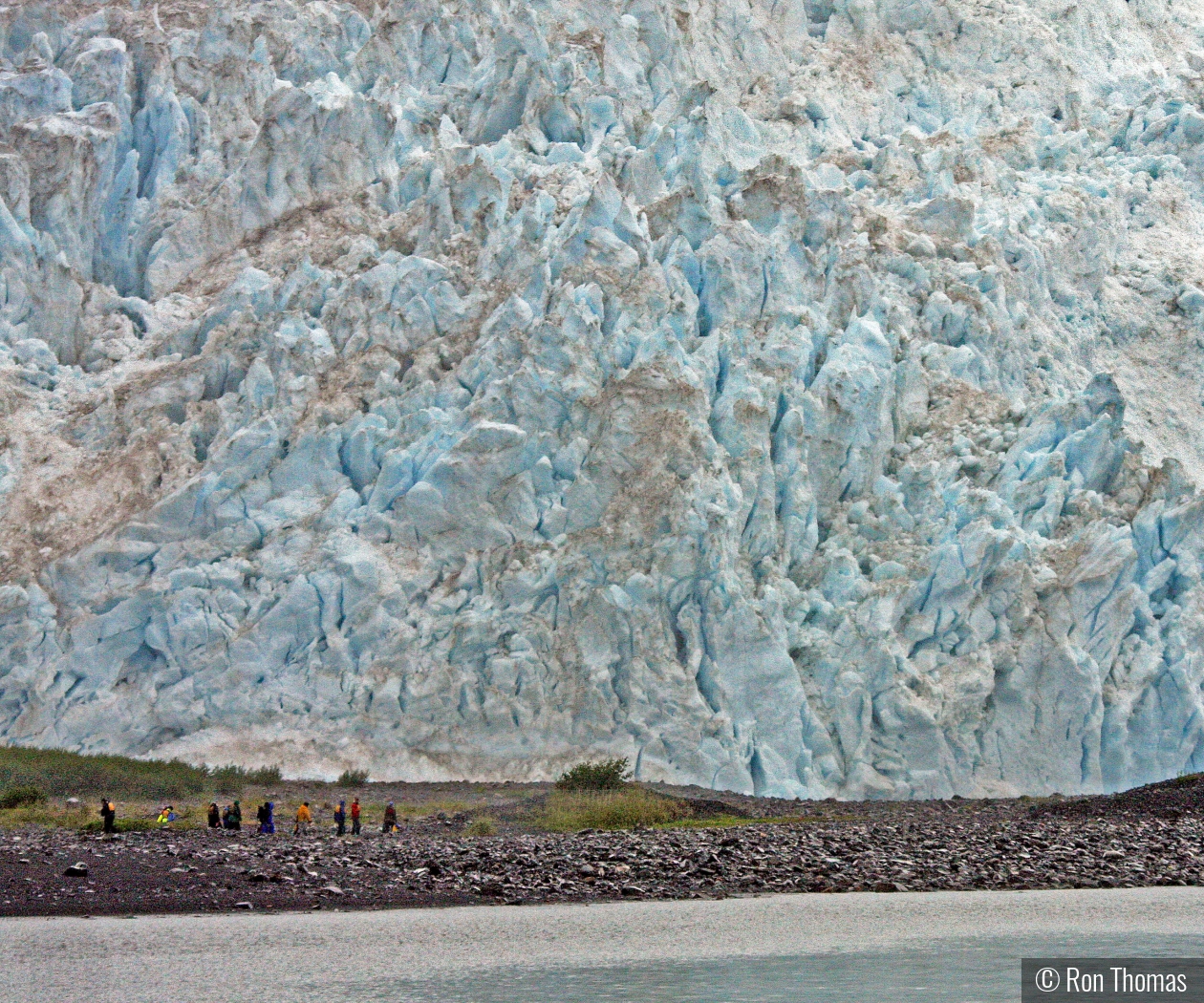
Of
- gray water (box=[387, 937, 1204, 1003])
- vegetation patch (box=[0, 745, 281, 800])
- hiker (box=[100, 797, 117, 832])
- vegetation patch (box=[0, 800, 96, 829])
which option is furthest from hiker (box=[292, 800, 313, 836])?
gray water (box=[387, 937, 1204, 1003])

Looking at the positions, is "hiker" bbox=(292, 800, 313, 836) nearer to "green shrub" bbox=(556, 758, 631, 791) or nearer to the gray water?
"green shrub" bbox=(556, 758, 631, 791)

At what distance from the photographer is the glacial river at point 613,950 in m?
9.60

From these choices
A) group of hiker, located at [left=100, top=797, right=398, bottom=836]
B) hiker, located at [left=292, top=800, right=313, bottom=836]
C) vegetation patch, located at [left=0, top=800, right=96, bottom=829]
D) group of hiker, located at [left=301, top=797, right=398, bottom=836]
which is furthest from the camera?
vegetation patch, located at [left=0, top=800, right=96, bottom=829]

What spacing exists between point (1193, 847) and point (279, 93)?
2652 centimetres

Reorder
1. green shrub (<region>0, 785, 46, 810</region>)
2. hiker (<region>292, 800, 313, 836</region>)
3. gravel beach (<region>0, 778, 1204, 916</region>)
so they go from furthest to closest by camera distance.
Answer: green shrub (<region>0, 785, 46, 810</region>), hiker (<region>292, 800, 313, 836</region>), gravel beach (<region>0, 778, 1204, 916</region>)

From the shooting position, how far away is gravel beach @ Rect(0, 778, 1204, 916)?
13.8m

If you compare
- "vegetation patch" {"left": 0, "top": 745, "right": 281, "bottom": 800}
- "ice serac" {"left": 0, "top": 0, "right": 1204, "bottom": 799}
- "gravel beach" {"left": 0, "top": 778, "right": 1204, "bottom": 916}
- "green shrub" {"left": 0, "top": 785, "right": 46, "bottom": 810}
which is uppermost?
"ice serac" {"left": 0, "top": 0, "right": 1204, "bottom": 799}

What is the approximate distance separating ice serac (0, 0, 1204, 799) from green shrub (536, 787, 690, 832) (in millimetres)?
4119

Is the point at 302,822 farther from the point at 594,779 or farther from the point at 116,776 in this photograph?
the point at 594,779

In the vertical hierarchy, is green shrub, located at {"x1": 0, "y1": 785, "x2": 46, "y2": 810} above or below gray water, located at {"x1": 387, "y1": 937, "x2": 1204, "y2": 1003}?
above

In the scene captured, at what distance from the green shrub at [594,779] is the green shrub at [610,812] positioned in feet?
4.80

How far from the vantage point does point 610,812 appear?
19.5m

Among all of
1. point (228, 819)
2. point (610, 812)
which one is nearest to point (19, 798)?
point (228, 819)

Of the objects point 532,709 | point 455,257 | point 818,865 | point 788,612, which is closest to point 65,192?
point 455,257
